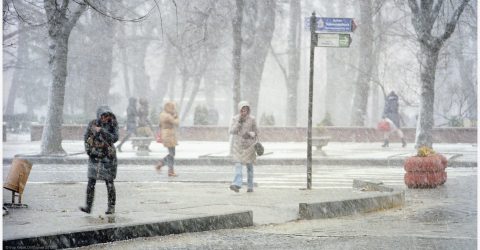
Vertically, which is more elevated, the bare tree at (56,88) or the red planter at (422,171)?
the bare tree at (56,88)

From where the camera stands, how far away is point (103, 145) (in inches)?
428

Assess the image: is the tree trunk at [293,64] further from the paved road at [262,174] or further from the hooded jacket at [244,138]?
the hooded jacket at [244,138]

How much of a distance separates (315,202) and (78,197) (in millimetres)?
4100

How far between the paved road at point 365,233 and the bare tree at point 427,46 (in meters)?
13.2

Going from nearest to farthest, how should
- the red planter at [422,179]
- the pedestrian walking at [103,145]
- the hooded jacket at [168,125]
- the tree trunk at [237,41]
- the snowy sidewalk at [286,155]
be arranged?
the pedestrian walking at [103,145] → the red planter at [422,179] → the hooded jacket at [168,125] → the snowy sidewalk at [286,155] → the tree trunk at [237,41]

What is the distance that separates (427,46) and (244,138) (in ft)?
45.8

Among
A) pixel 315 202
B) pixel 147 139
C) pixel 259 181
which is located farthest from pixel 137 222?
pixel 147 139

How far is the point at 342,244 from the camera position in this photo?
30.6 feet

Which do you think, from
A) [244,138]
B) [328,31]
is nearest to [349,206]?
[244,138]

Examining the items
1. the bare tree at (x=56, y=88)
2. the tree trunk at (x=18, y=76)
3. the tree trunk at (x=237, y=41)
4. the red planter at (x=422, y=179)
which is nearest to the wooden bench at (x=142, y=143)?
the bare tree at (x=56, y=88)

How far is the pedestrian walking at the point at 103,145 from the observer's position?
10.9m

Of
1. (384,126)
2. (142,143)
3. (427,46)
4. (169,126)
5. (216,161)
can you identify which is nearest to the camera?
(169,126)

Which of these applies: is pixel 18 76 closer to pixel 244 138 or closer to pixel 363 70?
pixel 363 70

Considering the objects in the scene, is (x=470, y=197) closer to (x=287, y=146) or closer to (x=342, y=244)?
(x=342, y=244)
